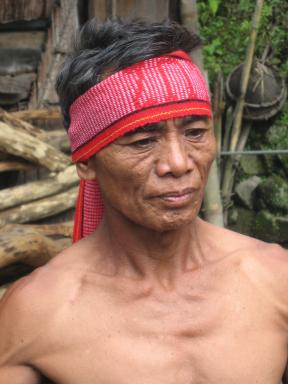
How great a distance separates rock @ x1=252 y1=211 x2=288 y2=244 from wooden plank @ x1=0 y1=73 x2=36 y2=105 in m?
2.73

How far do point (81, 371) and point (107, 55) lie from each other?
36.8 inches

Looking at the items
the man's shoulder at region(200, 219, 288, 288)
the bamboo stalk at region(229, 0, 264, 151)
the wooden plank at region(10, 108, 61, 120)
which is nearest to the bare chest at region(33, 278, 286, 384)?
the man's shoulder at region(200, 219, 288, 288)

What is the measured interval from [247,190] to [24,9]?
3.10 meters

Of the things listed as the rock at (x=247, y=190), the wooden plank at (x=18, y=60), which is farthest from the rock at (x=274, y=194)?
the wooden plank at (x=18, y=60)

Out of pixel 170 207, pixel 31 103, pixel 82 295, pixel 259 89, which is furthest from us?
pixel 259 89

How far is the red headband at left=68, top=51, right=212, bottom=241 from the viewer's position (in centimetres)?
192

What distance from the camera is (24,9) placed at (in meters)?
4.98

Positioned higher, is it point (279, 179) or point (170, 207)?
point (170, 207)

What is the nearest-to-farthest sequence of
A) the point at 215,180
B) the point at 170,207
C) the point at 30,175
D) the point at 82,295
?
1. the point at 170,207
2. the point at 82,295
3. the point at 215,180
4. the point at 30,175

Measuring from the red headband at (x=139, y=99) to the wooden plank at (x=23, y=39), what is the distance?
3317 mm

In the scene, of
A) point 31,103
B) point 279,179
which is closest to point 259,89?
point 279,179

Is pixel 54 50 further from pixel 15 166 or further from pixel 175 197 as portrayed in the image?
pixel 175 197

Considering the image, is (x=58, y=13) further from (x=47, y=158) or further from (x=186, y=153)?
(x=186, y=153)

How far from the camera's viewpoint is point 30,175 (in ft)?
16.1
